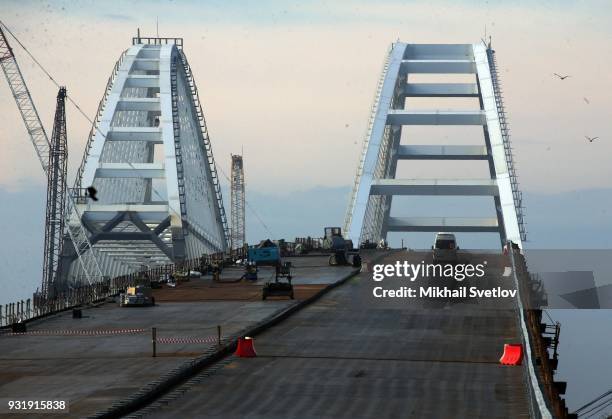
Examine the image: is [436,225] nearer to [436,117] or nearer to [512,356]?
[436,117]

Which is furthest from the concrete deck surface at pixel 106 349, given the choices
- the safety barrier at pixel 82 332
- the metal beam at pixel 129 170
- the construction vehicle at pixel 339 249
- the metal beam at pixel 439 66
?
the metal beam at pixel 439 66

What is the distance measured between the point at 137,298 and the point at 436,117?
227ft

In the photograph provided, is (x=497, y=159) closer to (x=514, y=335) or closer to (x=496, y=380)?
(x=514, y=335)

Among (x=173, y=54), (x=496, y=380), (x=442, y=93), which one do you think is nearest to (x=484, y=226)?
(x=442, y=93)

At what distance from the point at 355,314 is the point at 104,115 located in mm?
75878

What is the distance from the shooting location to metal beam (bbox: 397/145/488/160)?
13462 centimetres

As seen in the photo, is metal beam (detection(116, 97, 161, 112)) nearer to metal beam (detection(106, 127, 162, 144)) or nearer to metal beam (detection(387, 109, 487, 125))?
metal beam (detection(106, 127, 162, 144))

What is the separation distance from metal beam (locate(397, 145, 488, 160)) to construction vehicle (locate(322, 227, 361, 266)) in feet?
43.8

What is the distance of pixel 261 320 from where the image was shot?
55.1 meters

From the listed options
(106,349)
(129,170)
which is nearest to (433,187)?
(129,170)

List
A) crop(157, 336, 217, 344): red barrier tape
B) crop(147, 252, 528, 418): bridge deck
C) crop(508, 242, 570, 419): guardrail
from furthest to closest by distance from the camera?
crop(157, 336, 217, 344): red barrier tape < crop(147, 252, 528, 418): bridge deck < crop(508, 242, 570, 419): guardrail

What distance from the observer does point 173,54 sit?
139500 millimetres

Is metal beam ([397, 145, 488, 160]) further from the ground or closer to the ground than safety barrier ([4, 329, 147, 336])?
Result: further from the ground

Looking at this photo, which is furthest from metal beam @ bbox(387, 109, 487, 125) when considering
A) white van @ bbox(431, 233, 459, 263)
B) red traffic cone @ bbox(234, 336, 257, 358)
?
red traffic cone @ bbox(234, 336, 257, 358)
